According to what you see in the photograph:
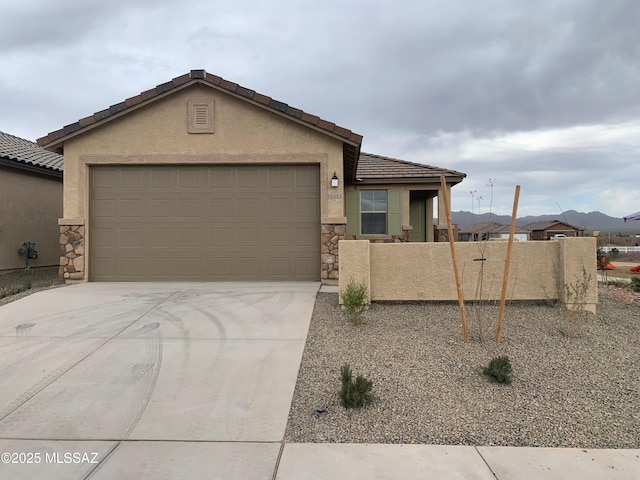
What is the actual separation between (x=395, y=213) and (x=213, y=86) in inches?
271

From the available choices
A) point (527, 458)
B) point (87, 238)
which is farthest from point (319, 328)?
point (87, 238)

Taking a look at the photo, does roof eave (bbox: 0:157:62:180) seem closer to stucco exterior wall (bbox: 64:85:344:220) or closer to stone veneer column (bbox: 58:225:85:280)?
stucco exterior wall (bbox: 64:85:344:220)

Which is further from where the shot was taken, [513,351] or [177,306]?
[177,306]

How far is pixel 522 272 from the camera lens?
807 cm

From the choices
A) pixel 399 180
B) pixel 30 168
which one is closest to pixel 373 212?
pixel 399 180

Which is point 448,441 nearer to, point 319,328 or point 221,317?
point 319,328

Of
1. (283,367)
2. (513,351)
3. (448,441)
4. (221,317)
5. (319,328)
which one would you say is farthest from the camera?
(221,317)

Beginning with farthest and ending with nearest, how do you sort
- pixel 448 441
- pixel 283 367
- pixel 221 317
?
pixel 221 317
pixel 283 367
pixel 448 441

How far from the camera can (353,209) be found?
1424 centimetres

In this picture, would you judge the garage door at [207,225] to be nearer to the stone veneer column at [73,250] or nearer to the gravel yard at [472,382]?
the stone veneer column at [73,250]

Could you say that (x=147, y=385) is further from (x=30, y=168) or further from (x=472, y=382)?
(x=30, y=168)

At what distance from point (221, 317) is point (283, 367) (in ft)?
7.79

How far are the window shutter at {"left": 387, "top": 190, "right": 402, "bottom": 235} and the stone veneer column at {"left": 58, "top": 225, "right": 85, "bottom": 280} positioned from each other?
8852 millimetres

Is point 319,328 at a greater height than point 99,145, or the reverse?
point 99,145
